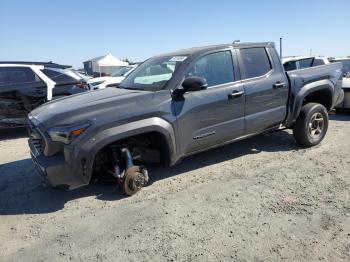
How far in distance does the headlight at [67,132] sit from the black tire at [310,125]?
3.61 meters

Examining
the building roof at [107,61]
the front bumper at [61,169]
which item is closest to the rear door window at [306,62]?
the front bumper at [61,169]

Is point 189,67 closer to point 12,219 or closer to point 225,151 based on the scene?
point 225,151

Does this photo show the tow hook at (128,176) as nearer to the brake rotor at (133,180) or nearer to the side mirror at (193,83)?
the brake rotor at (133,180)

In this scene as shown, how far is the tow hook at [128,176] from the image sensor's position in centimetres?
409

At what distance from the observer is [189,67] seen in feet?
14.6

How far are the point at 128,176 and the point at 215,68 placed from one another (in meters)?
1.92

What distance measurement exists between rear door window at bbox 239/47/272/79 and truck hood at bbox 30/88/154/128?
1.63m

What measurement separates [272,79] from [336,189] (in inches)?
75.4

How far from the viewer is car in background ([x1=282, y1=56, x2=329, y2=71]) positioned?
7.87 metres

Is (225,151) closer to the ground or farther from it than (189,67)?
closer to the ground

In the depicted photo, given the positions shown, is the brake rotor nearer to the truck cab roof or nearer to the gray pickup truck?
the gray pickup truck

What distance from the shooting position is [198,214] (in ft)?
11.8

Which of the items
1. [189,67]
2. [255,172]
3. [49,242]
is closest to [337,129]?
[255,172]

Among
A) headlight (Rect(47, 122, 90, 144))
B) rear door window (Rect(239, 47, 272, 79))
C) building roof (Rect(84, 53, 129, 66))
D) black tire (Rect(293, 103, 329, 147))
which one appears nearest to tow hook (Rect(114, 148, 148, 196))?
headlight (Rect(47, 122, 90, 144))
